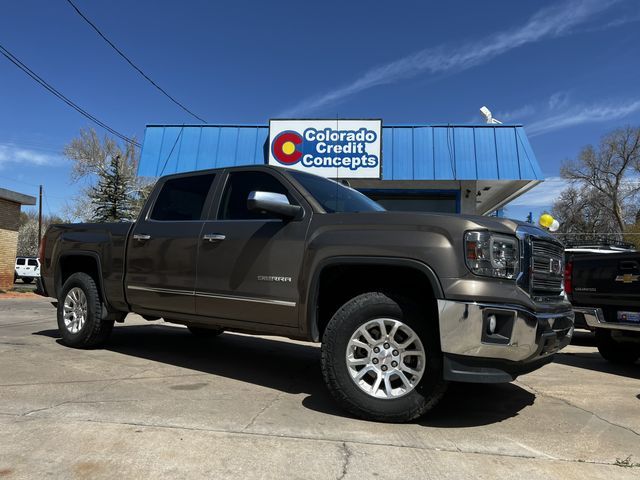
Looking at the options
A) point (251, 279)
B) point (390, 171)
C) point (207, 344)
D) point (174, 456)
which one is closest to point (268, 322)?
point (251, 279)

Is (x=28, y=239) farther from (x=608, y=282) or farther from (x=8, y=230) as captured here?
(x=608, y=282)

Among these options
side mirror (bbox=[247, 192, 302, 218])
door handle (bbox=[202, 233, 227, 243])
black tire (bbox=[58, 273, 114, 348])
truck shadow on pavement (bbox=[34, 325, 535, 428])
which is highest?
side mirror (bbox=[247, 192, 302, 218])

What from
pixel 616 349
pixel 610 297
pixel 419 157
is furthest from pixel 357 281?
pixel 419 157

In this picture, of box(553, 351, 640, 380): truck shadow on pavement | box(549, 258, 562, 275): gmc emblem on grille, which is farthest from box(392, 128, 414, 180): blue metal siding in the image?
box(549, 258, 562, 275): gmc emblem on grille

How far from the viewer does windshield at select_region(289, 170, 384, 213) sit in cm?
487

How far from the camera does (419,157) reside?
583 inches

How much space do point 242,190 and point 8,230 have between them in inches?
727

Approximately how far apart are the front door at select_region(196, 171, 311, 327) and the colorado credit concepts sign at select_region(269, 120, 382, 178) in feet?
32.5

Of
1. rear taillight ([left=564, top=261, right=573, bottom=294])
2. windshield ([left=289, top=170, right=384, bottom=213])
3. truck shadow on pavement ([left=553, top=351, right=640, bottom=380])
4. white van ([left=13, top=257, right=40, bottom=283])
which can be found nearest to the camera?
windshield ([left=289, top=170, right=384, bottom=213])

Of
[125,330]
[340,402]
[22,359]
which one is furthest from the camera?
[125,330]

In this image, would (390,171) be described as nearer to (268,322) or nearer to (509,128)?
(509,128)

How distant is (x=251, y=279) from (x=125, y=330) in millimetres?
4924

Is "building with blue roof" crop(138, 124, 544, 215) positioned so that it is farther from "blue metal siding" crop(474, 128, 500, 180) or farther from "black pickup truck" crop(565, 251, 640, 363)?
"black pickup truck" crop(565, 251, 640, 363)

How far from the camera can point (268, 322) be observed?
183 inches
